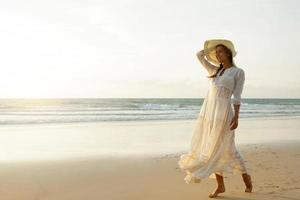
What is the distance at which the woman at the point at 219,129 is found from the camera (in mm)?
5547

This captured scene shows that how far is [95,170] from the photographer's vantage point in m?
7.70

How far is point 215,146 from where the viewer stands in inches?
218

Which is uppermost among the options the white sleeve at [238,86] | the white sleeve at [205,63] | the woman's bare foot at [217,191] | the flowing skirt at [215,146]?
the white sleeve at [205,63]

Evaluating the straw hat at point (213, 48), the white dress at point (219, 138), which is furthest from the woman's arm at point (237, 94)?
the straw hat at point (213, 48)

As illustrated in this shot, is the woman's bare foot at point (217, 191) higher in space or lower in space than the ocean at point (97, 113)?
lower

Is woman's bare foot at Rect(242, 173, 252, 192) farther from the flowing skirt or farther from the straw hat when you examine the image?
the straw hat

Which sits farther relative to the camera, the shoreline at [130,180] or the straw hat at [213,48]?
the shoreline at [130,180]

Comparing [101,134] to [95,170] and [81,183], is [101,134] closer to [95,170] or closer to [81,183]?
[95,170]

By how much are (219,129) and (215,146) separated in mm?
213

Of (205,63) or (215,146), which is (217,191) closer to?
(215,146)

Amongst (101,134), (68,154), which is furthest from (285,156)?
(101,134)

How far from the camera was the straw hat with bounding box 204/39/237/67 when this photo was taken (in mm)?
5684

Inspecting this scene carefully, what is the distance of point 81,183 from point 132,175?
1.08 m

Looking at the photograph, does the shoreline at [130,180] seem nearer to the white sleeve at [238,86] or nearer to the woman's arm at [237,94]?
the woman's arm at [237,94]
